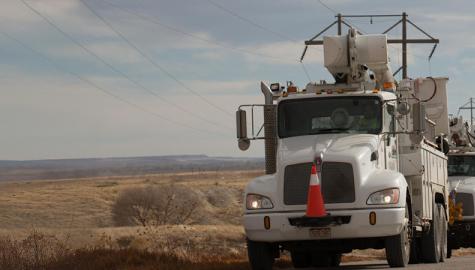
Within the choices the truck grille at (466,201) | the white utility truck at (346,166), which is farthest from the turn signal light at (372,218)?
the truck grille at (466,201)

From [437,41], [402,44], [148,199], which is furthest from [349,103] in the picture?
[148,199]

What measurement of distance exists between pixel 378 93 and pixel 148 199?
40204mm

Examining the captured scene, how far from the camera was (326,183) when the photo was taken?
15.4 metres

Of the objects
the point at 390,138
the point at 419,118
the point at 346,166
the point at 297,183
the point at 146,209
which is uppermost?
the point at 419,118

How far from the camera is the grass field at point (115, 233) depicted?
62.2 feet

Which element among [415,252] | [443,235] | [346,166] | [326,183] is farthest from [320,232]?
[443,235]

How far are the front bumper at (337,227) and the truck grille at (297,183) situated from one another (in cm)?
23

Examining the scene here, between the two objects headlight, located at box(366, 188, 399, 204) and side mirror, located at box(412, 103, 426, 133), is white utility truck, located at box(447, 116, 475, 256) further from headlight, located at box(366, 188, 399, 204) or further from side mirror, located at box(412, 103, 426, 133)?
headlight, located at box(366, 188, 399, 204)

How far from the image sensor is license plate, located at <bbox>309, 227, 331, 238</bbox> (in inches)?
602

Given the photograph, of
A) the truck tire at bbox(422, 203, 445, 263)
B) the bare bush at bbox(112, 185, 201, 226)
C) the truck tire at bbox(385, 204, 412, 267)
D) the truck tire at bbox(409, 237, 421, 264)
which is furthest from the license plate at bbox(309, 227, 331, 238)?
the bare bush at bbox(112, 185, 201, 226)

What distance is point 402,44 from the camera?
153 ft

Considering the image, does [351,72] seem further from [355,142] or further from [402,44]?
[402,44]

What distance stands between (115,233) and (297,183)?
76.1 ft

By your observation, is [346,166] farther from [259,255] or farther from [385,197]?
[259,255]
